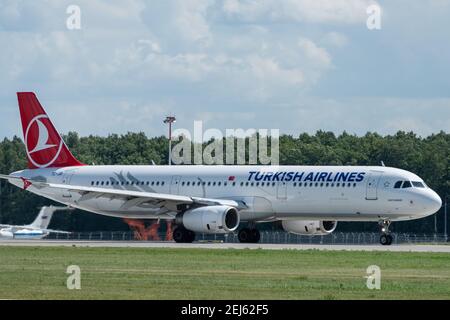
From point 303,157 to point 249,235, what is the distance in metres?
51.6

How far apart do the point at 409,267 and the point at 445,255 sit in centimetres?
894

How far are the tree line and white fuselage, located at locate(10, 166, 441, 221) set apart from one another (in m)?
35.4

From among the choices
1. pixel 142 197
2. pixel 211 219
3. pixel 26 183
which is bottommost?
pixel 211 219

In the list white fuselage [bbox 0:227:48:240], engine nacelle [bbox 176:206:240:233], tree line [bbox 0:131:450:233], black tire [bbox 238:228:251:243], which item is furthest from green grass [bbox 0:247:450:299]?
tree line [bbox 0:131:450:233]

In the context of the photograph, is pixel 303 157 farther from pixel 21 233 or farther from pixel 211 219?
pixel 211 219

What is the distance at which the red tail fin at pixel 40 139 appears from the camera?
77.2 meters

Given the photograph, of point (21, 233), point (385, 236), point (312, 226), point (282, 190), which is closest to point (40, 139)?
point (282, 190)

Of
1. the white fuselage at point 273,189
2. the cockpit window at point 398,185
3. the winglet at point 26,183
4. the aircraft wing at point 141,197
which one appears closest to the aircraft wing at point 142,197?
the aircraft wing at point 141,197

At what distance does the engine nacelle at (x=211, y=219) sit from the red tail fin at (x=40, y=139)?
11365 millimetres

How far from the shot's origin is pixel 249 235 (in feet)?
236

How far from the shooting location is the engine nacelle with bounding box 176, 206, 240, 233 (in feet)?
221
